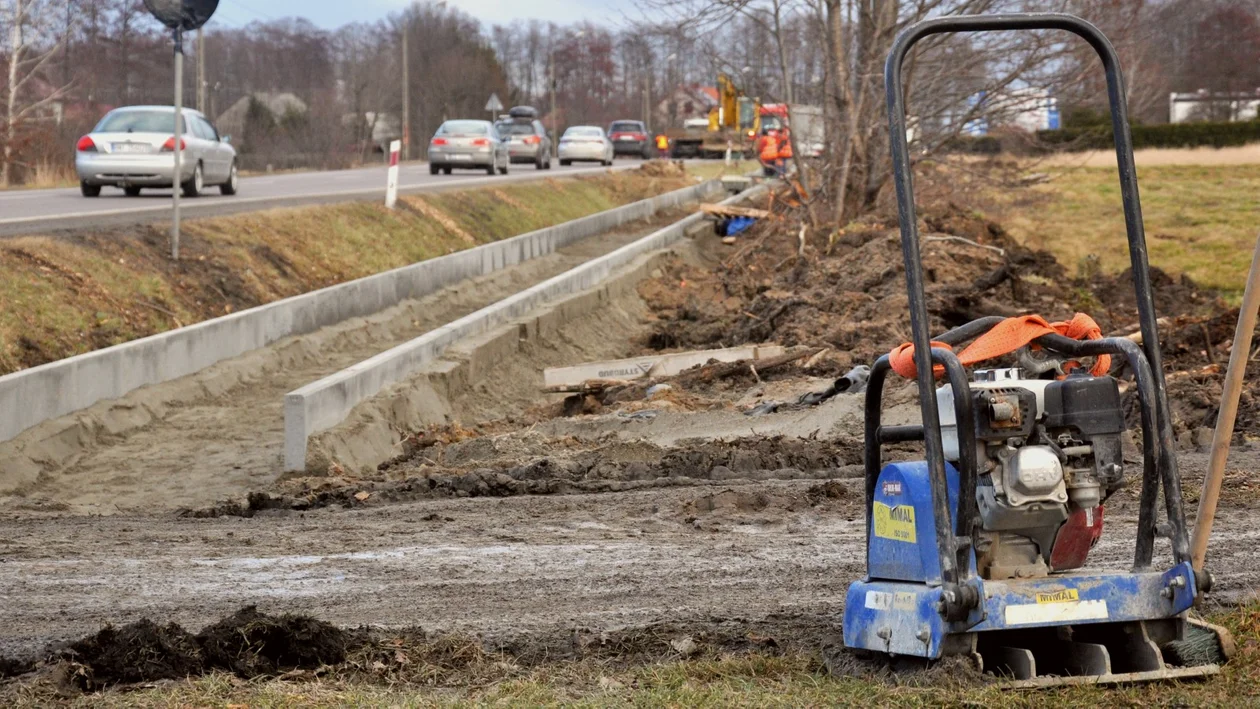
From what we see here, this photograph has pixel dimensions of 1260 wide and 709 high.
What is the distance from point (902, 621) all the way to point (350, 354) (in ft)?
35.5

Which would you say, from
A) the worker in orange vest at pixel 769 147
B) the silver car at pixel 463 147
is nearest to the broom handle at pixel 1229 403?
the worker in orange vest at pixel 769 147

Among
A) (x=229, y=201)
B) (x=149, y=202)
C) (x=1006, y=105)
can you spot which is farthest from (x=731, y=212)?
(x=149, y=202)

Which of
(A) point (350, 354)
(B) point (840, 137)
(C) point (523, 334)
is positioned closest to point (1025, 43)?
(B) point (840, 137)

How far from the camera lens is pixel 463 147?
35812 mm

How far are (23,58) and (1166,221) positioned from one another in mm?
37110

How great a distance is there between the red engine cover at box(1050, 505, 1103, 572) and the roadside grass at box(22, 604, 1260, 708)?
0.42 metres

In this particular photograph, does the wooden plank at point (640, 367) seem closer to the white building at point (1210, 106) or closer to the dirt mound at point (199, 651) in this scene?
the dirt mound at point (199, 651)

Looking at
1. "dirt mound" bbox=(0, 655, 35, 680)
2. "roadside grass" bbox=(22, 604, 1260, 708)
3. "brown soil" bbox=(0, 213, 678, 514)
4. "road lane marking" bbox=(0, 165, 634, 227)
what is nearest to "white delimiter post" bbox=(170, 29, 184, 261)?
"road lane marking" bbox=(0, 165, 634, 227)

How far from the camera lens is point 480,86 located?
85750mm

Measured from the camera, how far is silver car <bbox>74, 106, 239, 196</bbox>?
68.5 ft

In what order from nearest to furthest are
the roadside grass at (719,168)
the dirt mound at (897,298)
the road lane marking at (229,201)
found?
the dirt mound at (897,298) → the road lane marking at (229,201) → the roadside grass at (719,168)

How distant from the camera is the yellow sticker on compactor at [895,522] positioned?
13.3 feet

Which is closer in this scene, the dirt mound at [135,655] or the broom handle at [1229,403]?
the broom handle at [1229,403]

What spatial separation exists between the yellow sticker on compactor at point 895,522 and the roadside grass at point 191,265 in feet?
27.2
